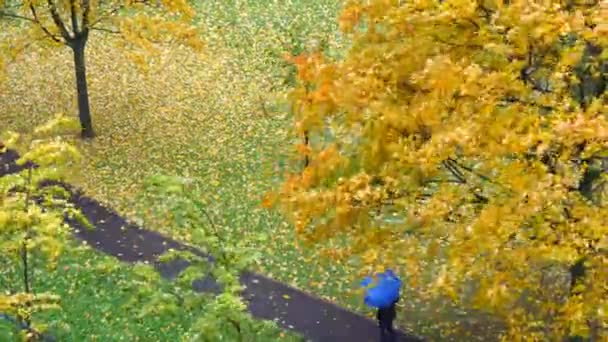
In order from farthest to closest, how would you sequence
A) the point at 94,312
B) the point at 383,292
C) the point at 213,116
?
the point at 213,116 → the point at 94,312 → the point at 383,292

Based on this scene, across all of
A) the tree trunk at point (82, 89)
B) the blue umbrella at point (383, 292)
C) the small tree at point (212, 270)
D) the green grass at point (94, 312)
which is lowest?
the green grass at point (94, 312)

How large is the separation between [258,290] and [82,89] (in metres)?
7.55

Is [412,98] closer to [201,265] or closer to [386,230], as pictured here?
[386,230]

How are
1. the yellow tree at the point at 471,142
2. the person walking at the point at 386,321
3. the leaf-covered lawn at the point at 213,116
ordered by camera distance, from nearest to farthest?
the yellow tree at the point at 471,142, the person walking at the point at 386,321, the leaf-covered lawn at the point at 213,116

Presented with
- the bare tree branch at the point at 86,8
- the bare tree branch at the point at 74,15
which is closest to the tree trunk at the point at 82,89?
the bare tree branch at the point at 74,15

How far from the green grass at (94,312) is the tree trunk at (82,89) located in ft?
15.8

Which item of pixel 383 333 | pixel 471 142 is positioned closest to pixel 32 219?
pixel 471 142

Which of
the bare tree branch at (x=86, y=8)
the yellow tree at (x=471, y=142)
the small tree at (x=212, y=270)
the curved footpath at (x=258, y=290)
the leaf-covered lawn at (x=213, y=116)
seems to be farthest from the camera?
the bare tree branch at (x=86, y=8)

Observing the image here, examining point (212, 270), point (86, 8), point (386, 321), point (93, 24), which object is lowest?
point (386, 321)

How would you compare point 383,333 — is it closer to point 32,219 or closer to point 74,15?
point 32,219

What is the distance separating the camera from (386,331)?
12.3 m

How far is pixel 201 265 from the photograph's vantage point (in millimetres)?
10070

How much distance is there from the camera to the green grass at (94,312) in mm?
12875

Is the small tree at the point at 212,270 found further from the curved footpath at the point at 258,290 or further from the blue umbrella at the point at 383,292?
the curved footpath at the point at 258,290
